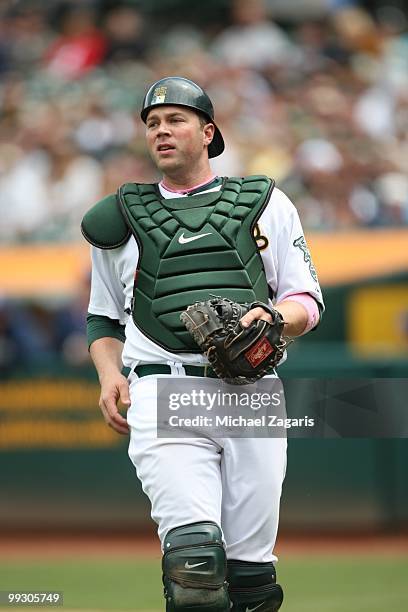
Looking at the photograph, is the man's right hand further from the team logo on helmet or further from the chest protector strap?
the team logo on helmet

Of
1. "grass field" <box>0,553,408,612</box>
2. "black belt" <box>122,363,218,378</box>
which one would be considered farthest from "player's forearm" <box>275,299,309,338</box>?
"grass field" <box>0,553,408,612</box>

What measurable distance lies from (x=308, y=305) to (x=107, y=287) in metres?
0.80

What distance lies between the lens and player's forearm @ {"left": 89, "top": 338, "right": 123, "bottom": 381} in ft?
14.5

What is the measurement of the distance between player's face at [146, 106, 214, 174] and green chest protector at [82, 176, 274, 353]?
0.48ft

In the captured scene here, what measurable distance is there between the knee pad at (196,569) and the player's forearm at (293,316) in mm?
769

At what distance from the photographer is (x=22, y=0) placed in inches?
602

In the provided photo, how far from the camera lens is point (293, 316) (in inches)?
168

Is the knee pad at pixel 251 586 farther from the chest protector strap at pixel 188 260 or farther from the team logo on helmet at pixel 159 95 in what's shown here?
the team logo on helmet at pixel 159 95

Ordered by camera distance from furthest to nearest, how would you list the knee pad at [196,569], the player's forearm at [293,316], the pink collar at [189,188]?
the pink collar at [189,188], the player's forearm at [293,316], the knee pad at [196,569]

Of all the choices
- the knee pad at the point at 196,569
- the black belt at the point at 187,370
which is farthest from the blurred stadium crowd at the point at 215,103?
the knee pad at the point at 196,569

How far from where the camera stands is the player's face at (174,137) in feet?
14.2

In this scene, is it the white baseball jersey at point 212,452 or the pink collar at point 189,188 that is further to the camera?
the pink collar at point 189,188

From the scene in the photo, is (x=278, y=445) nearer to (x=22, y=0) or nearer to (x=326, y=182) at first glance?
(x=326, y=182)

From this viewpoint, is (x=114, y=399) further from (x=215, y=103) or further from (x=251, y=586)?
(x=215, y=103)
